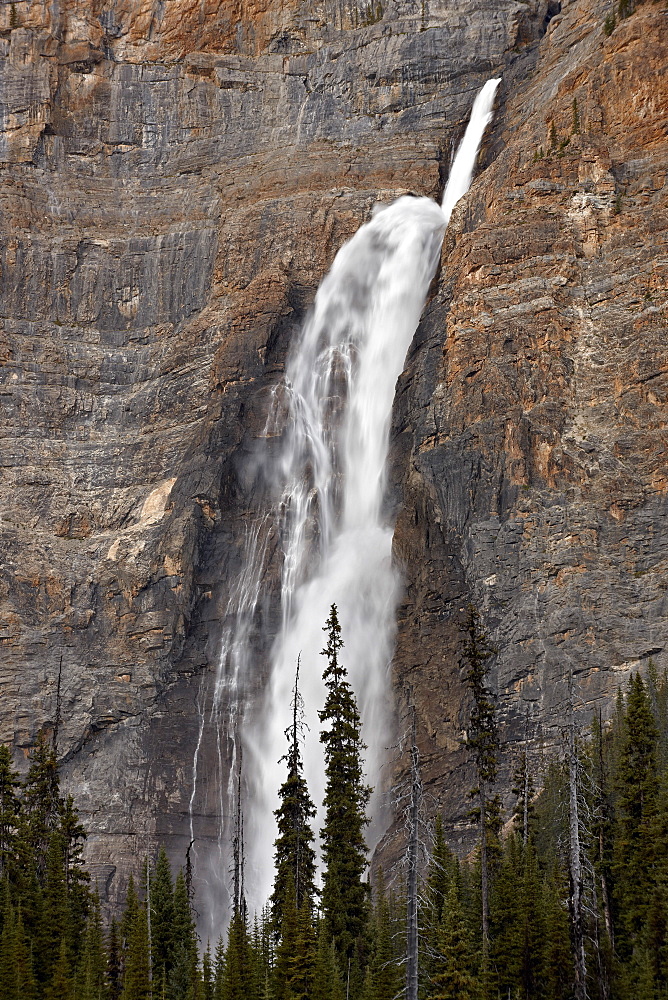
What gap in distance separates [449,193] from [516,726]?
40.5 m

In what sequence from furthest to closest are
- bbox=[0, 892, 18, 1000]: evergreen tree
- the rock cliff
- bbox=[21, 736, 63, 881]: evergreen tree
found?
the rock cliff
bbox=[21, 736, 63, 881]: evergreen tree
bbox=[0, 892, 18, 1000]: evergreen tree

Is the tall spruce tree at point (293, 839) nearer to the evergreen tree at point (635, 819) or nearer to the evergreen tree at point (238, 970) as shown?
the evergreen tree at point (238, 970)

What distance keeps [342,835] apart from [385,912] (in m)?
3.17

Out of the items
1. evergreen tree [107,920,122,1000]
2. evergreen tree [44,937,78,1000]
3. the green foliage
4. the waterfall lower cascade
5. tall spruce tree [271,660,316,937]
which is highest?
the green foliage

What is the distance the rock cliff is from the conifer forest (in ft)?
27.7

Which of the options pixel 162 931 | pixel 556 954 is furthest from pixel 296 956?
pixel 162 931

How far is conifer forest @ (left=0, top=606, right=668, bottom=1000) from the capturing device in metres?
38.6

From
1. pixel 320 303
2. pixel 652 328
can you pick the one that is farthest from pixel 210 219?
pixel 652 328

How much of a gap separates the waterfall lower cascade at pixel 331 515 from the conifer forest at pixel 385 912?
15380 millimetres

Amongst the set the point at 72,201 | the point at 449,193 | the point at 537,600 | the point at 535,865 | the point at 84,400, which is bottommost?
the point at 535,865

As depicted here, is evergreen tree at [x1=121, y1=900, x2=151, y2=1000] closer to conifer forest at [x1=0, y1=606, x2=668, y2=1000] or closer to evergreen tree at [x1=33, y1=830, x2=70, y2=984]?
conifer forest at [x1=0, y1=606, x2=668, y2=1000]

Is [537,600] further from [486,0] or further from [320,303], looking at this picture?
[486,0]

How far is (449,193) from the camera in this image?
85875 mm

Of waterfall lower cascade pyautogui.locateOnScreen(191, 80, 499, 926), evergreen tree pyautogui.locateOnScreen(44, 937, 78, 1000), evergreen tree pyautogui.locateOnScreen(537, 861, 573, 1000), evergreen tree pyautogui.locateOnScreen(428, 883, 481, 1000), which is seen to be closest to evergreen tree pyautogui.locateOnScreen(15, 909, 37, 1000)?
evergreen tree pyautogui.locateOnScreen(44, 937, 78, 1000)
